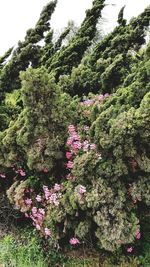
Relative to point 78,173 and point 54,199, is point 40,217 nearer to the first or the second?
point 54,199

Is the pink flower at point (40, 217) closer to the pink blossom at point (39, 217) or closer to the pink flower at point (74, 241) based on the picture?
the pink blossom at point (39, 217)

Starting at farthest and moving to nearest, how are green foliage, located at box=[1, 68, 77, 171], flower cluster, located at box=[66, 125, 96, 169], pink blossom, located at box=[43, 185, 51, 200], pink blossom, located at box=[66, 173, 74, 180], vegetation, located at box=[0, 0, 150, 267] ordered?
pink blossom, located at box=[43, 185, 51, 200] < flower cluster, located at box=[66, 125, 96, 169] < pink blossom, located at box=[66, 173, 74, 180] < green foliage, located at box=[1, 68, 77, 171] < vegetation, located at box=[0, 0, 150, 267]

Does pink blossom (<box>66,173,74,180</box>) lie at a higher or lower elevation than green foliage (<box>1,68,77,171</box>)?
lower

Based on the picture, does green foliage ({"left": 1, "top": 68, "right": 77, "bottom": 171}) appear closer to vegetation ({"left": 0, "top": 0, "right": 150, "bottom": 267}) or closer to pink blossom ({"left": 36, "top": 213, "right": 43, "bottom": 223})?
vegetation ({"left": 0, "top": 0, "right": 150, "bottom": 267})

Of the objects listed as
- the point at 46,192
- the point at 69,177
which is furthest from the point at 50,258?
the point at 69,177

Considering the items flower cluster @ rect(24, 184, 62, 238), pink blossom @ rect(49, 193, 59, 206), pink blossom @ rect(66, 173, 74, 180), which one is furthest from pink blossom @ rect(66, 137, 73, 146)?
pink blossom @ rect(49, 193, 59, 206)

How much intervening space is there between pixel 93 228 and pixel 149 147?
1212mm

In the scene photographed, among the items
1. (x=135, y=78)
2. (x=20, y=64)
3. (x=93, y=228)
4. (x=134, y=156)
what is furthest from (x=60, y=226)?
(x=20, y=64)

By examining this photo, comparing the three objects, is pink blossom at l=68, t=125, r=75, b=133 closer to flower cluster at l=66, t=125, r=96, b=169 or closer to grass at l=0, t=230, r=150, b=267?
flower cluster at l=66, t=125, r=96, b=169

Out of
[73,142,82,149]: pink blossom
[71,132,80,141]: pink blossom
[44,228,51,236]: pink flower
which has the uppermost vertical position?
[71,132,80,141]: pink blossom

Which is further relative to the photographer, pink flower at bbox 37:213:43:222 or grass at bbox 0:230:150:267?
pink flower at bbox 37:213:43:222

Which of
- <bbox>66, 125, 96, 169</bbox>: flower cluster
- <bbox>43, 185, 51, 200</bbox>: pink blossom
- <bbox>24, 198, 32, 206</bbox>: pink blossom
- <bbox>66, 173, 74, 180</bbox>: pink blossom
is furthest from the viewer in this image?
<bbox>24, 198, 32, 206</bbox>: pink blossom

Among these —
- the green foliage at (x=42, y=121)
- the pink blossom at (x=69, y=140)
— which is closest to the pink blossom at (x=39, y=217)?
the green foliage at (x=42, y=121)

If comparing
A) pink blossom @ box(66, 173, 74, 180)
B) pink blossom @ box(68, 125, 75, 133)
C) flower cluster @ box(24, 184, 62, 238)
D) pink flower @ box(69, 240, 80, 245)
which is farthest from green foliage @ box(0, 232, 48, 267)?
pink blossom @ box(68, 125, 75, 133)
